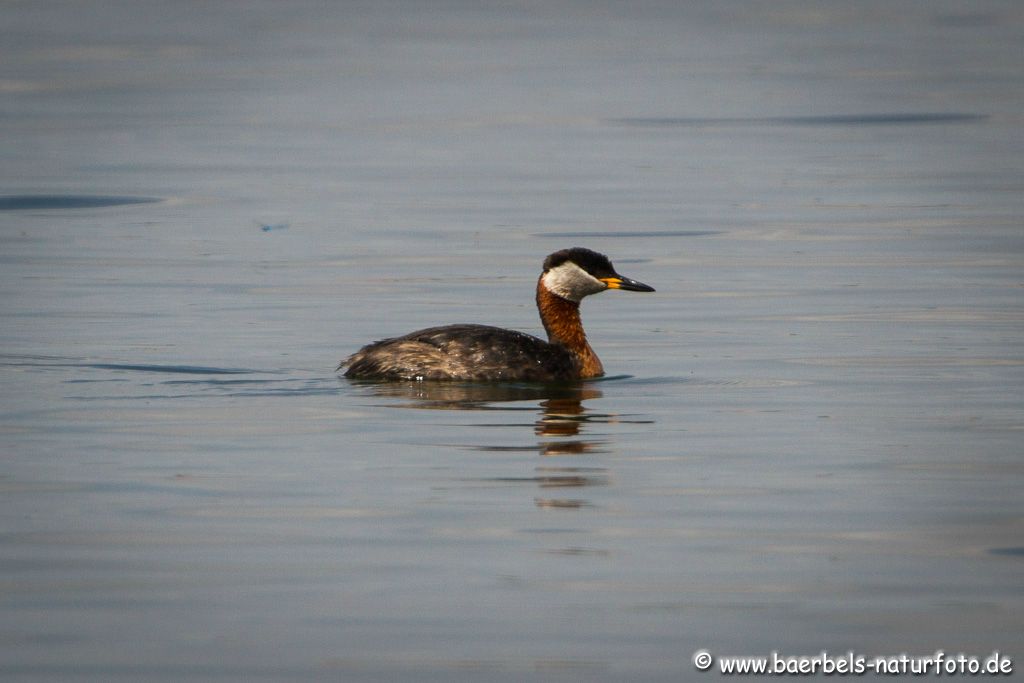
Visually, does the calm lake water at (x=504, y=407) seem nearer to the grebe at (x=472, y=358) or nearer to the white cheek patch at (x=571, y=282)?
the grebe at (x=472, y=358)

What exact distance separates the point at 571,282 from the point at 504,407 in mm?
2292

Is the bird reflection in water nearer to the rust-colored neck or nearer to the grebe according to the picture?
the grebe

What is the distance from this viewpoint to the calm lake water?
755 cm

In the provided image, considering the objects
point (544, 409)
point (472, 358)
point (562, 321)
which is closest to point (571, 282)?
point (562, 321)

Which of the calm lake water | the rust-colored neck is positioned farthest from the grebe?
the calm lake water

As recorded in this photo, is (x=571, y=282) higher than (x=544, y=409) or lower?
higher

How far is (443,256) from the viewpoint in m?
21.3

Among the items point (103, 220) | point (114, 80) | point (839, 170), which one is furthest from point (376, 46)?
point (103, 220)

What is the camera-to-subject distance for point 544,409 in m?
12.9

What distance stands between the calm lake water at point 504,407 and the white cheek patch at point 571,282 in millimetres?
571

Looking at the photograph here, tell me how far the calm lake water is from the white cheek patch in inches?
22.5

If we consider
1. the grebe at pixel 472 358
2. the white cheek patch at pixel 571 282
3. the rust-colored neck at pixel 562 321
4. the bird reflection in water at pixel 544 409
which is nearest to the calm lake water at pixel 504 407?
the bird reflection in water at pixel 544 409

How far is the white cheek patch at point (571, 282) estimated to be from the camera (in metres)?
14.9

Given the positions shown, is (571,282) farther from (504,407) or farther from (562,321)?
(504,407)
